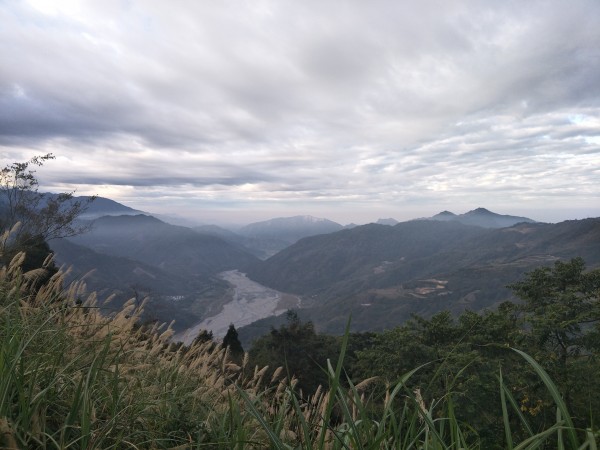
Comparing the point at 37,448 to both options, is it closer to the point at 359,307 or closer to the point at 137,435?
the point at 137,435

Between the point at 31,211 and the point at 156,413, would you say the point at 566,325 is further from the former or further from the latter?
the point at 31,211

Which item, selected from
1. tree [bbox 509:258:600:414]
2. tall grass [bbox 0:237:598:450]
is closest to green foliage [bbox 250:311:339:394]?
tree [bbox 509:258:600:414]

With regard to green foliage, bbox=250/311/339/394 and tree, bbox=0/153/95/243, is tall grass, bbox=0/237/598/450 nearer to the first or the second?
tree, bbox=0/153/95/243

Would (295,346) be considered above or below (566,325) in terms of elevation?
below

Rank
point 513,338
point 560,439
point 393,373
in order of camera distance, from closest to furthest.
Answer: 1. point 560,439
2. point 513,338
3. point 393,373

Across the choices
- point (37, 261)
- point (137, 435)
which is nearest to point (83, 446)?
point (137, 435)

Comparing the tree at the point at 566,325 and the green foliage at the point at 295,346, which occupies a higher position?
the tree at the point at 566,325

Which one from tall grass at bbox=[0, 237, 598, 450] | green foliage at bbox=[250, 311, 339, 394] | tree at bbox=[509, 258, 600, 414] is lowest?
green foliage at bbox=[250, 311, 339, 394]

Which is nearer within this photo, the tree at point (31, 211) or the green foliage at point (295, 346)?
the tree at point (31, 211)

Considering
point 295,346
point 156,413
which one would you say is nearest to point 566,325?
point 156,413

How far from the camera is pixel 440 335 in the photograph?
2059 cm

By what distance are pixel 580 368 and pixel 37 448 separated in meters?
17.3

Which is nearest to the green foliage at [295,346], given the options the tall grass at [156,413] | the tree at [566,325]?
the tree at [566,325]

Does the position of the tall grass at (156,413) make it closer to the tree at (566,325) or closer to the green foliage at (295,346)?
the tree at (566,325)
